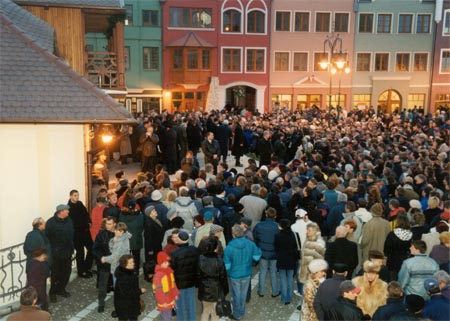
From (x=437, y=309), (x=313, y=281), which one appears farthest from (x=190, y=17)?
(x=437, y=309)

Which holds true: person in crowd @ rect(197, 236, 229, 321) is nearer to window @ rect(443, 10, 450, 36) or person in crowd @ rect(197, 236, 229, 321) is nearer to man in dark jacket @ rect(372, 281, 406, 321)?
man in dark jacket @ rect(372, 281, 406, 321)

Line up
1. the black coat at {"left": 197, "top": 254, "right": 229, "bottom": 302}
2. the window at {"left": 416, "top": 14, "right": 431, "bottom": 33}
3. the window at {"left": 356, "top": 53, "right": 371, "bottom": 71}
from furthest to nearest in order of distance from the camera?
the window at {"left": 416, "top": 14, "right": 431, "bottom": 33}
the window at {"left": 356, "top": 53, "right": 371, "bottom": 71}
the black coat at {"left": 197, "top": 254, "right": 229, "bottom": 302}

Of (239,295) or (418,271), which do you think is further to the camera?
(239,295)

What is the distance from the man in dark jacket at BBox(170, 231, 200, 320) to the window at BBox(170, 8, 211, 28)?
32205 mm

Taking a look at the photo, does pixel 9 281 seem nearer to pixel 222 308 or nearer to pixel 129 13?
pixel 222 308

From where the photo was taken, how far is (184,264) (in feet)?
27.2

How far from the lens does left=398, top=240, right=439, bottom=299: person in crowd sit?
7789 mm

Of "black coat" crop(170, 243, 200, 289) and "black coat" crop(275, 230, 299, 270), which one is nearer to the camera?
"black coat" crop(170, 243, 200, 289)

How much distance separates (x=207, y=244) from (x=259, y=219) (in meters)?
2.95

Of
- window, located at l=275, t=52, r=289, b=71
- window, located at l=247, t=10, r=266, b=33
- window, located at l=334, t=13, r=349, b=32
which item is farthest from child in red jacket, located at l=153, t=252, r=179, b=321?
window, located at l=334, t=13, r=349, b=32

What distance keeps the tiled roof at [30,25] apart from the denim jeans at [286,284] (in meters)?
8.69

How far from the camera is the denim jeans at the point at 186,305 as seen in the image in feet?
28.0

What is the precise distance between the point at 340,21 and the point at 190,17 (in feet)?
41.8

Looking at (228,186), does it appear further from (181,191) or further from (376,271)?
(376,271)
